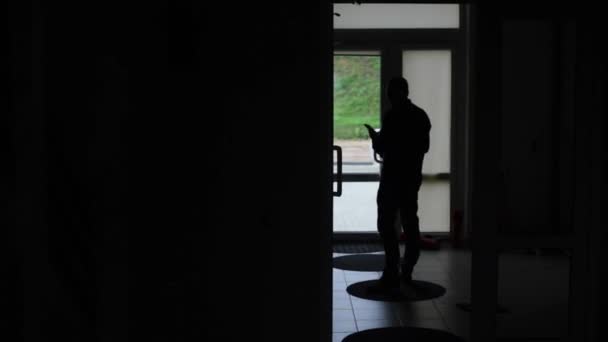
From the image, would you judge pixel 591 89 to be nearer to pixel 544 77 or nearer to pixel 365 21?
pixel 544 77

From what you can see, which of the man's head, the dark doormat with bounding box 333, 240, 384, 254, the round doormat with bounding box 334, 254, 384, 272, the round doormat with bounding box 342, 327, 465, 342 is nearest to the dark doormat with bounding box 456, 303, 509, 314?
the round doormat with bounding box 342, 327, 465, 342

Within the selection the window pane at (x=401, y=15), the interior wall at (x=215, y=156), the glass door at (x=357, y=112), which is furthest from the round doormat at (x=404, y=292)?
the window pane at (x=401, y=15)

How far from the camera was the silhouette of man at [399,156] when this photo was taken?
4.34m

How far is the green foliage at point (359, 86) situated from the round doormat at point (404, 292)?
6.88ft

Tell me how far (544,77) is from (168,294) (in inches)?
170

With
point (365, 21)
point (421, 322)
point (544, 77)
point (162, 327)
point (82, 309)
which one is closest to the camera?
point (82, 309)

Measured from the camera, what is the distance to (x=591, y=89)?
10.2ft

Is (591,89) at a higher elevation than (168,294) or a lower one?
higher

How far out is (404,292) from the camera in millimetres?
4641

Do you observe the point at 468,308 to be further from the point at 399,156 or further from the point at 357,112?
the point at 357,112

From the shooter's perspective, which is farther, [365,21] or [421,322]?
[365,21]

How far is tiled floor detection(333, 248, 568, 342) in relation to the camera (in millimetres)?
3898

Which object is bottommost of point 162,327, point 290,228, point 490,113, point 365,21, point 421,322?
point 421,322

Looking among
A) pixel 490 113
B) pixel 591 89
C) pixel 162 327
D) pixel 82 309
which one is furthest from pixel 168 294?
pixel 591 89
